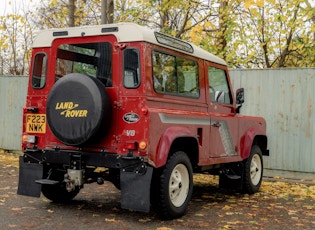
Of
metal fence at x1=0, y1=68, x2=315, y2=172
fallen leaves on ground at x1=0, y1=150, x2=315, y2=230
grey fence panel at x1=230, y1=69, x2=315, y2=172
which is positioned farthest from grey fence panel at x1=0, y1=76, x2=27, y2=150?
grey fence panel at x1=230, y1=69, x2=315, y2=172

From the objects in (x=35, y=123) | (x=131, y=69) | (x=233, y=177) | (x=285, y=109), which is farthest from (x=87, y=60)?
(x=285, y=109)

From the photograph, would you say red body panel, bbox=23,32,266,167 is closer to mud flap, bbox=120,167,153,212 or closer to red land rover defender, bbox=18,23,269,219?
red land rover defender, bbox=18,23,269,219

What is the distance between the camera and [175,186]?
6.01 metres

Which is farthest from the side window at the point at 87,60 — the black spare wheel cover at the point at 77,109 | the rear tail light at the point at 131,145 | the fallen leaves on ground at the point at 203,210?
the fallen leaves on ground at the point at 203,210

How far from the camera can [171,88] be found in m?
6.25

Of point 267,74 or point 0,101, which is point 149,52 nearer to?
point 267,74

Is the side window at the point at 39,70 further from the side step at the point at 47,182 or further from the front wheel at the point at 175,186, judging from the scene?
the front wheel at the point at 175,186

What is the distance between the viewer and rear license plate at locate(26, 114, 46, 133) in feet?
20.6

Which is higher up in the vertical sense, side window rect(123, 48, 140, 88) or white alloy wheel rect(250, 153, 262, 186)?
side window rect(123, 48, 140, 88)

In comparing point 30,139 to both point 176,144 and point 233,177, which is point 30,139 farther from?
point 233,177

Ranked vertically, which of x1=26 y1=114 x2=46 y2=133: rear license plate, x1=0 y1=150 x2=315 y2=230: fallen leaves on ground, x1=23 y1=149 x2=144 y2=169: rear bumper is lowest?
x1=0 y1=150 x2=315 y2=230: fallen leaves on ground

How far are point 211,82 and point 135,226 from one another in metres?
2.96

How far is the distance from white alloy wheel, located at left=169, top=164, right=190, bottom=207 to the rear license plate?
1.95 meters

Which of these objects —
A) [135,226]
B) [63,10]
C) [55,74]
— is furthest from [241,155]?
[63,10]
